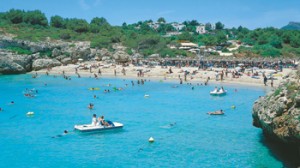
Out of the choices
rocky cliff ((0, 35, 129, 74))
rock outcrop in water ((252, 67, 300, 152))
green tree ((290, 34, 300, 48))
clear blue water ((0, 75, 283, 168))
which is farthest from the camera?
green tree ((290, 34, 300, 48))

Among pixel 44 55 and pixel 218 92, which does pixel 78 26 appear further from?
pixel 218 92

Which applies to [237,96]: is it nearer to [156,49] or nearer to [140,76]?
[140,76]

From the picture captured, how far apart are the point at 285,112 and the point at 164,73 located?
48.1 m

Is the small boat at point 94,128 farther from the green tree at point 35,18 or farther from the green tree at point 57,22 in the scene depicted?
the green tree at point 57,22

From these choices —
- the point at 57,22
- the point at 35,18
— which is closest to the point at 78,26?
the point at 57,22

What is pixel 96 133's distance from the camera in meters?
27.8

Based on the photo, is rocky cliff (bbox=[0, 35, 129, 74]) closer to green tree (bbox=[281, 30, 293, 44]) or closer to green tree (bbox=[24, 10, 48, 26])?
green tree (bbox=[24, 10, 48, 26])

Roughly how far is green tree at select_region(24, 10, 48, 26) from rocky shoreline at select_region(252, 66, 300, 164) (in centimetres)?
9581

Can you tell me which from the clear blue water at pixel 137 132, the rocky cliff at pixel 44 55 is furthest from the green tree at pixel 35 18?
the clear blue water at pixel 137 132

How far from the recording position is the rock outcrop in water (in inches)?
687

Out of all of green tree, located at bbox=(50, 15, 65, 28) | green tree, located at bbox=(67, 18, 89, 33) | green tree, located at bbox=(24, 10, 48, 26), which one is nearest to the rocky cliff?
green tree, located at bbox=(67, 18, 89, 33)

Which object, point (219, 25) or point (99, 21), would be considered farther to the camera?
point (219, 25)

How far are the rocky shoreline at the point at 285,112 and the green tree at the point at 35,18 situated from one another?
95813mm

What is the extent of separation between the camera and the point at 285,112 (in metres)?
18.7
